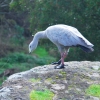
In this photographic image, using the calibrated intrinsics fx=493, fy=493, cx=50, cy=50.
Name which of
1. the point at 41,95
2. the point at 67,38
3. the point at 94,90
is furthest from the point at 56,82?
the point at 67,38

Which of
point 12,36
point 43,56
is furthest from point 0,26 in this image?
point 43,56

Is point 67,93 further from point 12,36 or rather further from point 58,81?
point 12,36

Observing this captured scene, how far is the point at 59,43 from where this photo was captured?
10.5 metres

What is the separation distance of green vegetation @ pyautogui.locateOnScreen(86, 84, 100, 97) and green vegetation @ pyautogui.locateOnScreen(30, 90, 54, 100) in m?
0.73

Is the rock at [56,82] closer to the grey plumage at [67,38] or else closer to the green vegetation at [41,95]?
the green vegetation at [41,95]

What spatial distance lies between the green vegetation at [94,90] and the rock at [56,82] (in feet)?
0.25

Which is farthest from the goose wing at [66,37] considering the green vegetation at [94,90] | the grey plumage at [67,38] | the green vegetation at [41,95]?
the green vegetation at [41,95]

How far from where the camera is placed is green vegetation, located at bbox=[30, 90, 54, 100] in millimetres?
8938

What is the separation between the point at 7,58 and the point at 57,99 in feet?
58.1

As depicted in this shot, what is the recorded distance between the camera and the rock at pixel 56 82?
9078 millimetres

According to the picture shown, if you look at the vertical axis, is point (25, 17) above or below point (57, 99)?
below

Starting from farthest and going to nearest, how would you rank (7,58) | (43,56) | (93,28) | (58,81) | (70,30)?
(43,56)
(7,58)
(93,28)
(70,30)
(58,81)

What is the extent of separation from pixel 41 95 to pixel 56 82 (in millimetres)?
667

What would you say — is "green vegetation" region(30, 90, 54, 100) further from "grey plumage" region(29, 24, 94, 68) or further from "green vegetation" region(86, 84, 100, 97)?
"grey plumage" region(29, 24, 94, 68)
